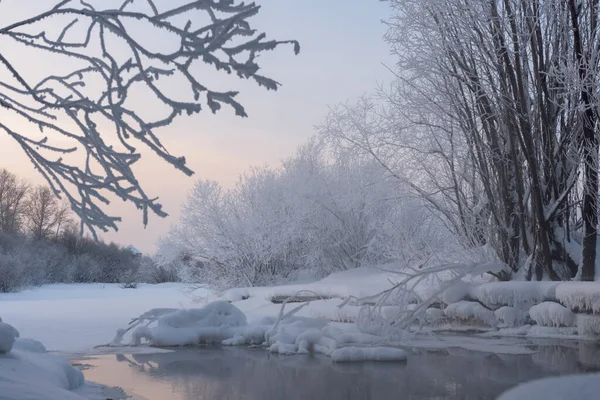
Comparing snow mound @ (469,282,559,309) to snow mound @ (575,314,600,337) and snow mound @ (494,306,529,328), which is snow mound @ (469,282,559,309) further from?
snow mound @ (575,314,600,337)

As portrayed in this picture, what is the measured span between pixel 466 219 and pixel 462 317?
8.04 feet

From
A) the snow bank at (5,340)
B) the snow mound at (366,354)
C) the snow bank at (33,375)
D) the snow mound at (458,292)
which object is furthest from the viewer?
the snow mound at (458,292)

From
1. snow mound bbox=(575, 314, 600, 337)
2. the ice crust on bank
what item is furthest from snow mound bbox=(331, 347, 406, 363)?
snow mound bbox=(575, 314, 600, 337)

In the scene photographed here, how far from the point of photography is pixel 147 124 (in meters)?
3.22

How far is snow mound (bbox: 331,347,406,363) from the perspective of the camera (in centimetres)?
986

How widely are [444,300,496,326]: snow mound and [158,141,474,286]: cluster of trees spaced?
680cm

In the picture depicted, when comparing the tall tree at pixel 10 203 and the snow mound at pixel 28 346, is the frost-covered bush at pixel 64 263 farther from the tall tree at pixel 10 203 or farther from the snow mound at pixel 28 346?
the snow mound at pixel 28 346

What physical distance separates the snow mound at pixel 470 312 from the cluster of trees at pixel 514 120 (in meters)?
1.19

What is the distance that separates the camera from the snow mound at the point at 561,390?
18.8ft

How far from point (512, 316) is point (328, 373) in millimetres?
5358

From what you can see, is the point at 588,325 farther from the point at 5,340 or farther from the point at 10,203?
the point at 10,203

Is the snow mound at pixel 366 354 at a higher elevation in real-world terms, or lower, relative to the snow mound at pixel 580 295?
lower

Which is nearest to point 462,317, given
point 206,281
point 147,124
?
point 147,124

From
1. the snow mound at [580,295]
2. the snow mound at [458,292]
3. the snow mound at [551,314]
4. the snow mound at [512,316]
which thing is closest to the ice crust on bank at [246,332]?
the snow mound at [458,292]
